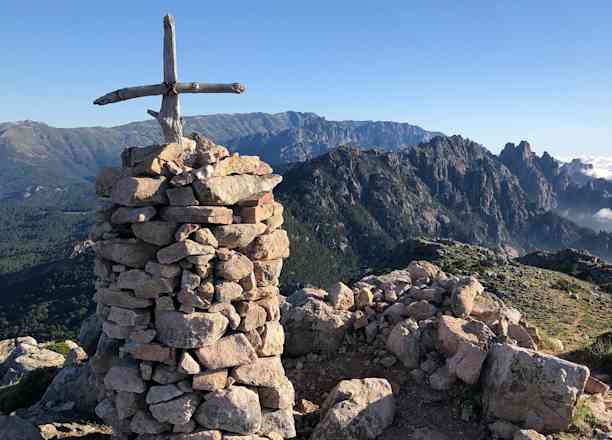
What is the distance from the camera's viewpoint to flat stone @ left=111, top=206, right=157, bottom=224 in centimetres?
934

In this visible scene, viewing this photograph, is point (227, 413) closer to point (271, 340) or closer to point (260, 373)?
point (260, 373)

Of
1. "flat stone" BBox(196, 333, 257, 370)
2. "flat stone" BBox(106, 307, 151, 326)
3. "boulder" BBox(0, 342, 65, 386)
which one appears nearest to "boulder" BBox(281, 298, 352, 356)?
"flat stone" BBox(196, 333, 257, 370)

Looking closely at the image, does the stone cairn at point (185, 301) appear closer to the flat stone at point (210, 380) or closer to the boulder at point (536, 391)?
the flat stone at point (210, 380)

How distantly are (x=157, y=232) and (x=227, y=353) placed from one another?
2860mm

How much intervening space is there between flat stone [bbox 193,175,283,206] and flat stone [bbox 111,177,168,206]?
745 mm

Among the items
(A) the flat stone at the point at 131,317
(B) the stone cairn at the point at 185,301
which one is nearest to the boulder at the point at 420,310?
(B) the stone cairn at the point at 185,301

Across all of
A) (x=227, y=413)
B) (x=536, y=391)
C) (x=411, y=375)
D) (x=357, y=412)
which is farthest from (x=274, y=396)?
(x=536, y=391)

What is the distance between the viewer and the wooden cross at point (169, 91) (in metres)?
10.2

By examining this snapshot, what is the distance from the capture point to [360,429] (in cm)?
1096

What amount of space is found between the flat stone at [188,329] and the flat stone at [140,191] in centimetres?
232

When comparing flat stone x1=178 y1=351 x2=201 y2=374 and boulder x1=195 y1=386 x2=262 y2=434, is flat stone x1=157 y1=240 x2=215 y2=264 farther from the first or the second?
boulder x1=195 y1=386 x2=262 y2=434

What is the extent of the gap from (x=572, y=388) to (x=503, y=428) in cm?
184

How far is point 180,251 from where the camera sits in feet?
30.2

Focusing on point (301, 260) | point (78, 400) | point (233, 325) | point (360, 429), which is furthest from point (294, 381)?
point (301, 260)
